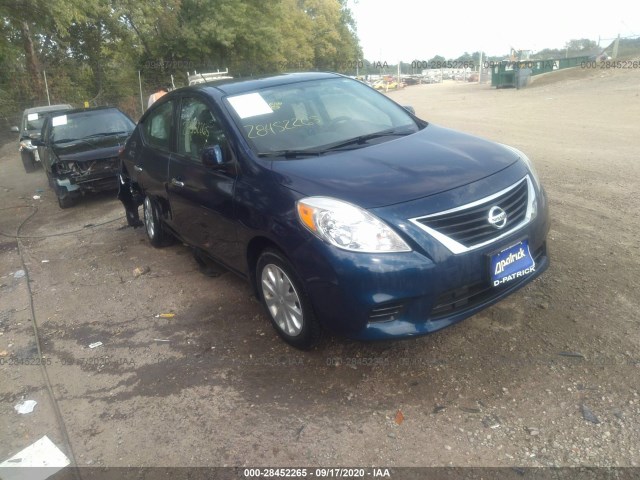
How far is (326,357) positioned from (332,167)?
125cm

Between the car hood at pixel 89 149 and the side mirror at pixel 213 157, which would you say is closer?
the side mirror at pixel 213 157

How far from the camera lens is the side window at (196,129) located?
12.8 ft

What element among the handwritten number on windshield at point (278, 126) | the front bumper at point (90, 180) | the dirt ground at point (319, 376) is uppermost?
the handwritten number on windshield at point (278, 126)

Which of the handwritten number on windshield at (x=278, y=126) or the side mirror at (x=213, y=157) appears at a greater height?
the handwritten number on windshield at (x=278, y=126)

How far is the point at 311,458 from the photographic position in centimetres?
258

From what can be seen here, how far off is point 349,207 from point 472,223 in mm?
708

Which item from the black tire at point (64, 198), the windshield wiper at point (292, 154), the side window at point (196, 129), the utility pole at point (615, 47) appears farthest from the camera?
the utility pole at point (615, 47)

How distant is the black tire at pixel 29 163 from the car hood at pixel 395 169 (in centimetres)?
1199

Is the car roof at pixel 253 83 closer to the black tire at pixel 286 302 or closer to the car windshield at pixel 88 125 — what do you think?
the black tire at pixel 286 302

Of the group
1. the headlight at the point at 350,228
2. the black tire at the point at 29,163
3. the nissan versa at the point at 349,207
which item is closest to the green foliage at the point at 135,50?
the black tire at the point at 29,163

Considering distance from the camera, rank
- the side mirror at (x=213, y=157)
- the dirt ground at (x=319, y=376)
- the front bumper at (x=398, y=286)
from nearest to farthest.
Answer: the dirt ground at (x=319, y=376), the front bumper at (x=398, y=286), the side mirror at (x=213, y=157)

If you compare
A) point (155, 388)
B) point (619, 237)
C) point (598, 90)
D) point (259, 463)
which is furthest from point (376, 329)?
point (598, 90)

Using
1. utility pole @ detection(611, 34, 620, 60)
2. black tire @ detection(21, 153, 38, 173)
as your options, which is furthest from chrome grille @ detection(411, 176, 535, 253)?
utility pole @ detection(611, 34, 620, 60)

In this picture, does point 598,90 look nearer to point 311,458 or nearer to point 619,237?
point 619,237
